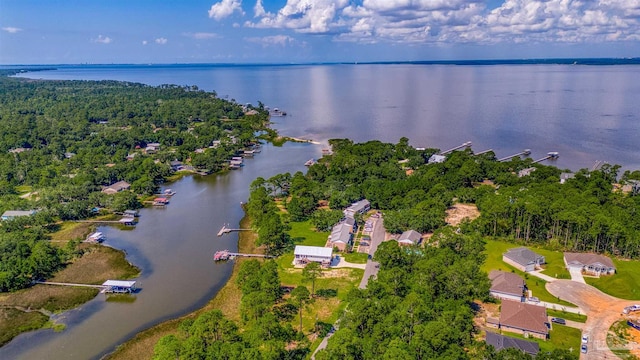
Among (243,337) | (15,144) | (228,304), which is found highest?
(15,144)

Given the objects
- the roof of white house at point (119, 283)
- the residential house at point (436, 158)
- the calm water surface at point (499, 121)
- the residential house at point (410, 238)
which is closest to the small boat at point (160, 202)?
the roof of white house at point (119, 283)

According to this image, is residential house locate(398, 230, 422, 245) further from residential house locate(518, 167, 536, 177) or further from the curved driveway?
residential house locate(518, 167, 536, 177)

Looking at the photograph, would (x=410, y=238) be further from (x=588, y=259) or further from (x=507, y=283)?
(x=588, y=259)

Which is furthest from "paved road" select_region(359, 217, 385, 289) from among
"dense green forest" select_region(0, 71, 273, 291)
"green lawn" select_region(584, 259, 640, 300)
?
"dense green forest" select_region(0, 71, 273, 291)

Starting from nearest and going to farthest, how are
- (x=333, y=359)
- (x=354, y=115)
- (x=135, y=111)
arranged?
(x=333, y=359), (x=135, y=111), (x=354, y=115)

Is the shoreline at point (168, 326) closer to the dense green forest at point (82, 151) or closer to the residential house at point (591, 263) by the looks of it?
the dense green forest at point (82, 151)

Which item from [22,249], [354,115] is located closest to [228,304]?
[22,249]

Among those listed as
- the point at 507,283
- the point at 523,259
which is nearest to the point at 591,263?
the point at 523,259

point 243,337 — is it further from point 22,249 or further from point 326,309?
point 22,249
